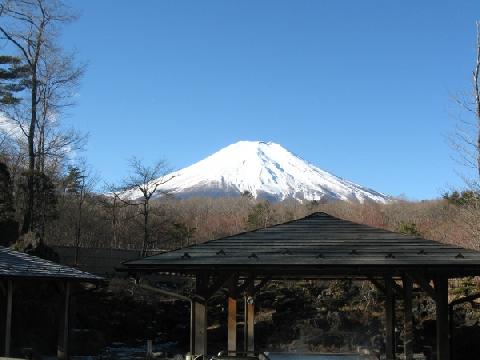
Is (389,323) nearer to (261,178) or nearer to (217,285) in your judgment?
(217,285)

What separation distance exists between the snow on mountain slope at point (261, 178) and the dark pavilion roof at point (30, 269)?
7769 cm

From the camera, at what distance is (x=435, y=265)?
9.86 metres

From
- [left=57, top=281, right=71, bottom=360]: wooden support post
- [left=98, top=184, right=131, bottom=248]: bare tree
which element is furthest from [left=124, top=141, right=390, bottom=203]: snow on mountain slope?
[left=57, top=281, right=71, bottom=360]: wooden support post

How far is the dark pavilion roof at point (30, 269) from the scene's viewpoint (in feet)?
45.3

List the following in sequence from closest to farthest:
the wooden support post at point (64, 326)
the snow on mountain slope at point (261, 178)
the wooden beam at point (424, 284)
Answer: the wooden beam at point (424, 284) → the wooden support post at point (64, 326) → the snow on mountain slope at point (261, 178)

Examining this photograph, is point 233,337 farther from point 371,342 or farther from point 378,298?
point 378,298

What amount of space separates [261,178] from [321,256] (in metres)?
115

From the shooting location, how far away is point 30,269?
568 inches

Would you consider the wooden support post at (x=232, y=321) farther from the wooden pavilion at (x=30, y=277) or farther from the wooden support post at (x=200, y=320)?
the wooden pavilion at (x=30, y=277)

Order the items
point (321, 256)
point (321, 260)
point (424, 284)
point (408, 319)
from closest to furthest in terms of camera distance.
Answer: point (424, 284) < point (321, 260) < point (321, 256) < point (408, 319)

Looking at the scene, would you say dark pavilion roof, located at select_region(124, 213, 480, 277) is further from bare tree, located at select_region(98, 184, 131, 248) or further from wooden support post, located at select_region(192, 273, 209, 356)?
bare tree, located at select_region(98, 184, 131, 248)

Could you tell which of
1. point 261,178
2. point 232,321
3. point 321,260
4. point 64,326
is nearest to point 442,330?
point 321,260

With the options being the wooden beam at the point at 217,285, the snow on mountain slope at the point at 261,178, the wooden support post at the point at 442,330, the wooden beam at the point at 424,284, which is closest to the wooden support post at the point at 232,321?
the wooden beam at the point at 217,285

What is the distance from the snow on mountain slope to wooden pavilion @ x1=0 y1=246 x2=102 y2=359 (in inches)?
3047
